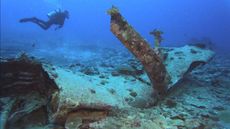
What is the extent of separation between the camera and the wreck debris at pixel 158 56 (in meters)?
4.86

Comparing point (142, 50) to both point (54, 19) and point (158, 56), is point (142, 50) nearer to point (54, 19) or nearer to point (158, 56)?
point (158, 56)

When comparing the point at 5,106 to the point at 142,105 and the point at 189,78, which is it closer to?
the point at 142,105

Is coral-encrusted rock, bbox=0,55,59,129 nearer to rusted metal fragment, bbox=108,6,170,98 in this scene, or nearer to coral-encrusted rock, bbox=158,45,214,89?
rusted metal fragment, bbox=108,6,170,98

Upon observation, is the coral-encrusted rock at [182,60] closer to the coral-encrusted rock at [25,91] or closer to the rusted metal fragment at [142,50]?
the rusted metal fragment at [142,50]

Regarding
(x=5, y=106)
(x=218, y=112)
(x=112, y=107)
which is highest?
(x=218, y=112)

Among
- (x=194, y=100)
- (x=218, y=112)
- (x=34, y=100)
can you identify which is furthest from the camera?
(x=194, y=100)

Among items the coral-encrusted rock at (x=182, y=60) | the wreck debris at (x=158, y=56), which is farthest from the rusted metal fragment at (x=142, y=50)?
the coral-encrusted rock at (x=182, y=60)

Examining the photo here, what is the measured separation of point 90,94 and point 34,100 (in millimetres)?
1102

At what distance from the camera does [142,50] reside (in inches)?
203

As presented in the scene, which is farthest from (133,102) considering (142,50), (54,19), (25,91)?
(54,19)

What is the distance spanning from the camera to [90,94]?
4.61m

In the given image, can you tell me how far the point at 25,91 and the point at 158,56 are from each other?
2543mm

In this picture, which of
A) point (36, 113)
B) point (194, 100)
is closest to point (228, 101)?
point (194, 100)

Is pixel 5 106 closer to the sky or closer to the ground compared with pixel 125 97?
closer to the ground
